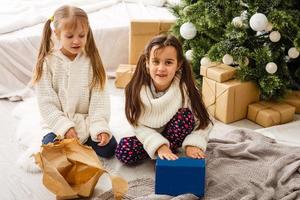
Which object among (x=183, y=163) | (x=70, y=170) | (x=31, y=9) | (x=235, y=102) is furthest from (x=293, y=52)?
(x=31, y=9)

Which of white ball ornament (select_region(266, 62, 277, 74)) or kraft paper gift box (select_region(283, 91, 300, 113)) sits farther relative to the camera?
kraft paper gift box (select_region(283, 91, 300, 113))

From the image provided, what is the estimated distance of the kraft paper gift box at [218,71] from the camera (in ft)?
6.92

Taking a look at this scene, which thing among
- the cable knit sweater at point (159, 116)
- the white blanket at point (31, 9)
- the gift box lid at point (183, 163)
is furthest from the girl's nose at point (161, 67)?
the white blanket at point (31, 9)

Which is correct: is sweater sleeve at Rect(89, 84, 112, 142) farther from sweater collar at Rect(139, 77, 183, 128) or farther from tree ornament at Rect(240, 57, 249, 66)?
tree ornament at Rect(240, 57, 249, 66)

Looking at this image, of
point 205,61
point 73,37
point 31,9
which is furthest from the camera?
point 31,9

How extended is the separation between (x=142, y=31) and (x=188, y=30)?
35 centimetres

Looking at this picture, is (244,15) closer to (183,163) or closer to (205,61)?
(205,61)

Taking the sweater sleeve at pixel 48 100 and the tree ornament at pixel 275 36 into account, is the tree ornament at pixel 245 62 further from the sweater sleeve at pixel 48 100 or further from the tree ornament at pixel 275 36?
the sweater sleeve at pixel 48 100

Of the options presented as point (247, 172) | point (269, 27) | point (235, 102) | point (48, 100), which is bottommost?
point (247, 172)

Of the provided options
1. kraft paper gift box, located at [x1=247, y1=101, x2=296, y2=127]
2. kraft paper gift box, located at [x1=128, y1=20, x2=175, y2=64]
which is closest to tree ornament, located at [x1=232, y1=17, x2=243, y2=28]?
kraft paper gift box, located at [x1=247, y1=101, x2=296, y2=127]

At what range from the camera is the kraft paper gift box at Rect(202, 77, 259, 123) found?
6.85 feet

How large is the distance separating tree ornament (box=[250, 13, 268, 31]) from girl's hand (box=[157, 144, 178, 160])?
0.74 meters

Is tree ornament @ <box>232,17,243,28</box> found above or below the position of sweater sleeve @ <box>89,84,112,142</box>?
above

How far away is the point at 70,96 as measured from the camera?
5.82ft
